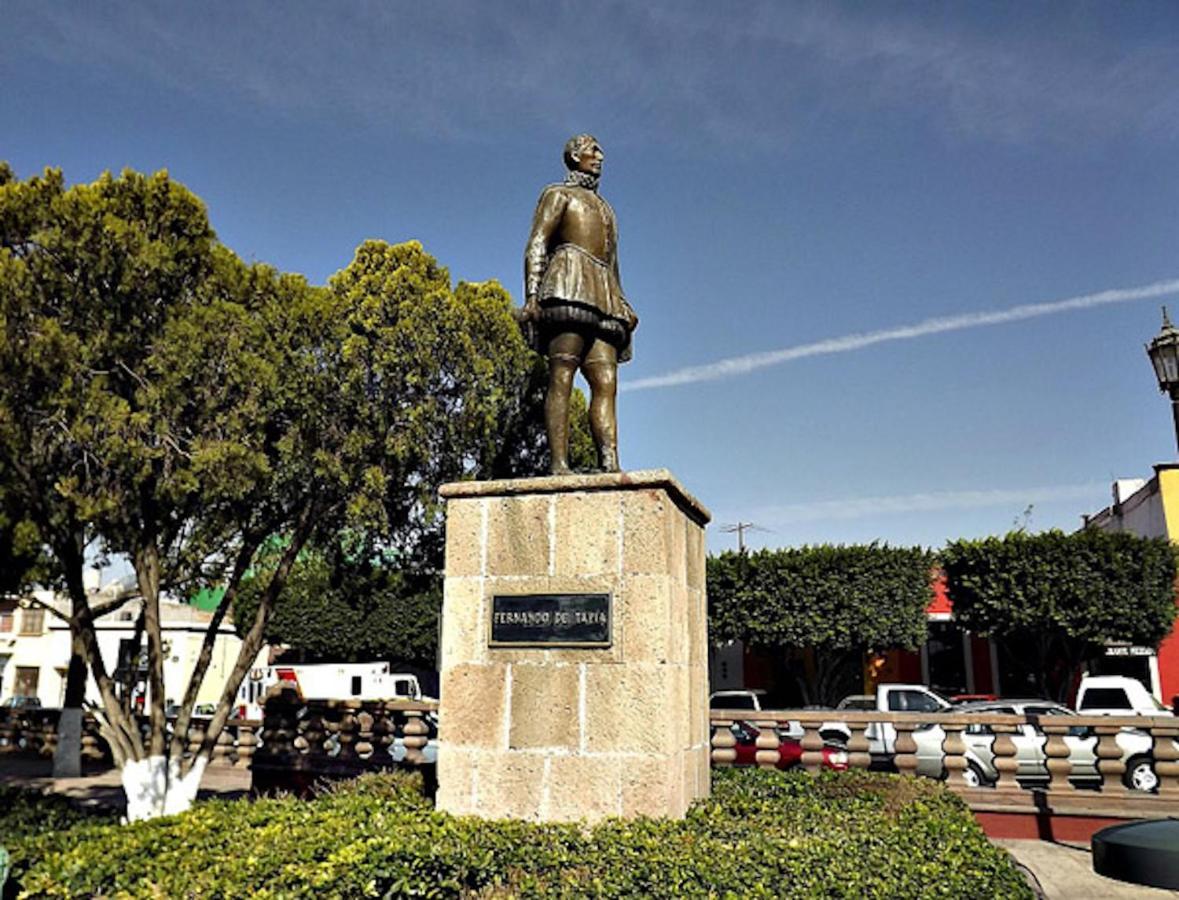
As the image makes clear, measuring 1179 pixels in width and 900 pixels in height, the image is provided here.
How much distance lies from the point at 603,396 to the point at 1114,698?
51.0 feet

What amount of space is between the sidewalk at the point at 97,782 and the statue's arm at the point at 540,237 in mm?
9988

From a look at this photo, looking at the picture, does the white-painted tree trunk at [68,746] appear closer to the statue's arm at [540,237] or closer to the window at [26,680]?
the statue's arm at [540,237]

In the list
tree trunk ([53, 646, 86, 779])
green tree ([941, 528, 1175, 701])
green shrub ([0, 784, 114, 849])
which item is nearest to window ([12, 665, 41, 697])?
tree trunk ([53, 646, 86, 779])

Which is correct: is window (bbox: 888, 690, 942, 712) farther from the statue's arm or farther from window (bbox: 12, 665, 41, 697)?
window (bbox: 12, 665, 41, 697)

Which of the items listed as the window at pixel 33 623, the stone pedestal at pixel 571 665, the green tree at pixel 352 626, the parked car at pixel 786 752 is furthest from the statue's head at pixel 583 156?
the window at pixel 33 623

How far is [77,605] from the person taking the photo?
430 inches

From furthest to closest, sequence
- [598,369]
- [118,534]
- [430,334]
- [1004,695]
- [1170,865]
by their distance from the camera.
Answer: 1. [1004,695]
2. [430,334]
3. [118,534]
4. [598,369]
5. [1170,865]

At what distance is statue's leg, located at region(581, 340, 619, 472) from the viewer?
22.1 feet

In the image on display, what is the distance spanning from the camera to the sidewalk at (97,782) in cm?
1400

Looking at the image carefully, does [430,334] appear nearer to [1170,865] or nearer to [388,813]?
[388,813]

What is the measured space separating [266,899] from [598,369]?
411cm

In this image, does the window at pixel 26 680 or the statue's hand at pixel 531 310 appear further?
the window at pixel 26 680

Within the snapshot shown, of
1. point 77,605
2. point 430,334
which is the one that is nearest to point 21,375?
point 77,605

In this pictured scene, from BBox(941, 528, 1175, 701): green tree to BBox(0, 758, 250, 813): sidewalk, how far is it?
18.1m
